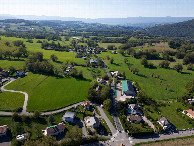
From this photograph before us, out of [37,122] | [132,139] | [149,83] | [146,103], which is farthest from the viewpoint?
[149,83]

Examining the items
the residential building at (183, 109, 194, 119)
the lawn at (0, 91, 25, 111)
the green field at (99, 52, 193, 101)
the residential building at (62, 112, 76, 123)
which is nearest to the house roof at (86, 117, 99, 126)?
the residential building at (62, 112, 76, 123)

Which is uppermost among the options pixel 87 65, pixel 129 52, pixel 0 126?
pixel 129 52

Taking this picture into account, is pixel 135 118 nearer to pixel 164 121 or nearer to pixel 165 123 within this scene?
pixel 164 121

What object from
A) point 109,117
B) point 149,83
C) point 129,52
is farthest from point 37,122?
point 129,52

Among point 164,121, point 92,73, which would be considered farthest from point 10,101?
point 164,121

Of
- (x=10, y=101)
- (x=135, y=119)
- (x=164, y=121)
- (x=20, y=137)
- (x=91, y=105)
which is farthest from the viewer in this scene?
(x=91, y=105)

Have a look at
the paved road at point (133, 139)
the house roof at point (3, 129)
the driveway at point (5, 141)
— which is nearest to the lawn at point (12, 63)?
the house roof at point (3, 129)

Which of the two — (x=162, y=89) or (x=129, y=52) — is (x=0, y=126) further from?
(x=129, y=52)
